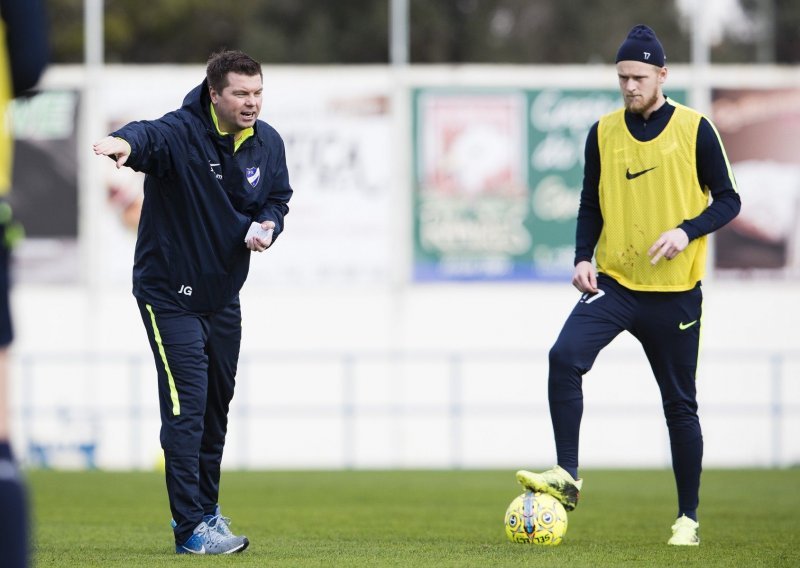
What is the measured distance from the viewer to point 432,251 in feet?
75.8

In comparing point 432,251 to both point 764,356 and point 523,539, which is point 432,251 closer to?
point 764,356

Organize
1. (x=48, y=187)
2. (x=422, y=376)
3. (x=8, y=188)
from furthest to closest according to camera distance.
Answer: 1. (x=422, y=376)
2. (x=48, y=187)
3. (x=8, y=188)

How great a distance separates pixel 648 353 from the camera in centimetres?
715

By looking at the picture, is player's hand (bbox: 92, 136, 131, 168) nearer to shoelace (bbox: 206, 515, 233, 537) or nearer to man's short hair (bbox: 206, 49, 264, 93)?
man's short hair (bbox: 206, 49, 264, 93)

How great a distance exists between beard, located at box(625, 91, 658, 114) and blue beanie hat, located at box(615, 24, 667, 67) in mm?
154

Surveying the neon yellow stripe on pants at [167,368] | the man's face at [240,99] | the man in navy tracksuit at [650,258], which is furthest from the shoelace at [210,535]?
the man's face at [240,99]

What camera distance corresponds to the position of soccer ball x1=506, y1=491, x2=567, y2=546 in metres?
6.83

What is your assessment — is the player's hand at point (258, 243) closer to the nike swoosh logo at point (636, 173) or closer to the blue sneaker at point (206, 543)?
the blue sneaker at point (206, 543)

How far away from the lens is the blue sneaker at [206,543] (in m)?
6.61

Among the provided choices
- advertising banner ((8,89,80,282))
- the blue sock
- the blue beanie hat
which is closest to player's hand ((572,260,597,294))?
the blue beanie hat

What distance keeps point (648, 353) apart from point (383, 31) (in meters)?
28.0

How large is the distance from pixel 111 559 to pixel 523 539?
1.86 m

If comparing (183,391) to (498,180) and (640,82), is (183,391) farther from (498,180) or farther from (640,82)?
(498,180)

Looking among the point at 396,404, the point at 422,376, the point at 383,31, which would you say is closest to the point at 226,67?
the point at 396,404
